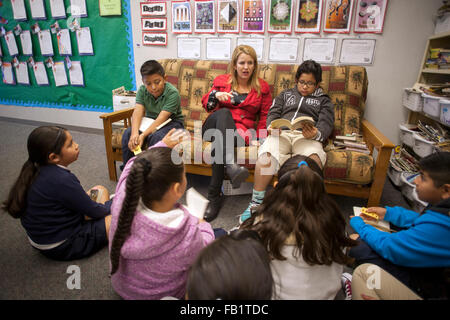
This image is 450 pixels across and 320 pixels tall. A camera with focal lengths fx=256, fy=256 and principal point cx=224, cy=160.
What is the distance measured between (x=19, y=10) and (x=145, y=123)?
9.77ft

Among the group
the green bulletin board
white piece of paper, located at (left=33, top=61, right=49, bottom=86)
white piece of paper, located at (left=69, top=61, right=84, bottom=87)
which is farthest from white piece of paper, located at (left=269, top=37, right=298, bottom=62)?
white piece of paper, located at (left=33, top=61, right=49, bottom=86)

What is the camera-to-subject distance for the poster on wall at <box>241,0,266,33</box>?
232 cm

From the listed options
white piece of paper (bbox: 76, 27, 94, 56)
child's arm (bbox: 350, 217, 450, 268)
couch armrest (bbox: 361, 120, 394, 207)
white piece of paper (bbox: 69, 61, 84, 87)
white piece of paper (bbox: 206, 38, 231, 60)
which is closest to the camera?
child's arm (bbox: 350, 217, 450, 268)

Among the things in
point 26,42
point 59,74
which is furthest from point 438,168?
point 26,42

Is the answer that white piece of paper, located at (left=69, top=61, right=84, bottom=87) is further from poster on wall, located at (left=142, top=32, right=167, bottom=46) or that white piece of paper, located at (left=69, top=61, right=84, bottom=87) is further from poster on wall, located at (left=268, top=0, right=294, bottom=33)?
poster on wall, located at (left=268, top=0, right=294, bottom=33)

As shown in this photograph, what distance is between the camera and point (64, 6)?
3072 mm

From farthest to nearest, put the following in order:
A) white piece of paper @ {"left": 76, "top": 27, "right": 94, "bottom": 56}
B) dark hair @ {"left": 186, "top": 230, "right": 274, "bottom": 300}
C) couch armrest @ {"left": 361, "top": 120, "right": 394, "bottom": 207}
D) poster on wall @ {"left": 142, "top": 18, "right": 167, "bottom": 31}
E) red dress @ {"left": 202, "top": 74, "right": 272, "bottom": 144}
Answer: white piece of paper @ {"left": 76, "top": 27, "right": 94, "bottom": 56}, poster on wall @ {"left": 142, "top": 18, "right": 167, "bottom": 31}, red dress @ {"left": 202, "top": 74, "right": 272, "bottom": 144}, couch armrest @ {"left": 361, "top": 120, "right": 394, "bottom": 207}, dark hair @ {"left": 186, "top": 230, "right": 274, "bottom": 300}

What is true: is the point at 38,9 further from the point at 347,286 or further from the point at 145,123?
the point at 347,286

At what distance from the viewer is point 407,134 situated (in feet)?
6.82

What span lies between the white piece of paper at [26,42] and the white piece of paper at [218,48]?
2.59 meters

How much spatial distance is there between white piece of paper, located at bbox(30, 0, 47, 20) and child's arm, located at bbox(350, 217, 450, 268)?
4.23m

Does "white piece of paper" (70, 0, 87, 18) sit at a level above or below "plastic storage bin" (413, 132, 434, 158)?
above
